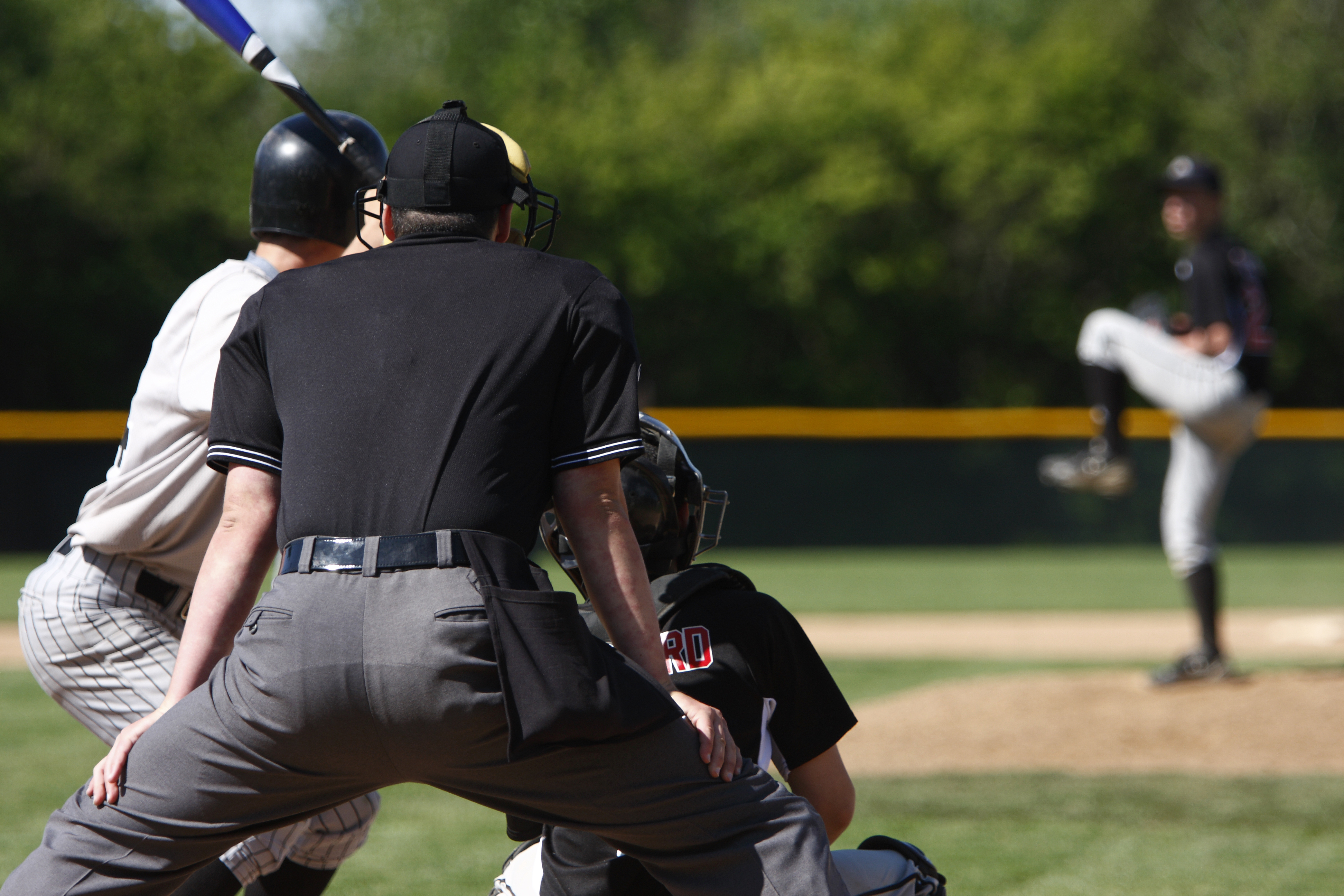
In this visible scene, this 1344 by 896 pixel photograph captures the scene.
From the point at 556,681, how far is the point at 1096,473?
5631 mm

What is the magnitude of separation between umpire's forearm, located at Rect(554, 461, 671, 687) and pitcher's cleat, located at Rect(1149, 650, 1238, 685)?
512cm

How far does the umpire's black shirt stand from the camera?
2.11 m

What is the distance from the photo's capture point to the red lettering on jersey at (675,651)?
2.48 metres

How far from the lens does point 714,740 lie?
2.15 meters

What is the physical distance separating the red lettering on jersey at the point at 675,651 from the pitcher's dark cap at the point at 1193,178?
5265 millimetres

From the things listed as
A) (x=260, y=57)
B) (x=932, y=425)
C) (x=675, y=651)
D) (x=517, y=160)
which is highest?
(x=260, y=57)

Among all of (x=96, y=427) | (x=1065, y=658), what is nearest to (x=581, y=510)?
(x=1065, y=658)

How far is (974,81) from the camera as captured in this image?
31.0 m

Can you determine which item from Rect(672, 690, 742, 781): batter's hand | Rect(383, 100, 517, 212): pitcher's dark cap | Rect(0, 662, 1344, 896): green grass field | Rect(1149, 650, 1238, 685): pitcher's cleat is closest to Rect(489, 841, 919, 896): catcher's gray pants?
Rect(672, 690, 742, 781): batter's hand

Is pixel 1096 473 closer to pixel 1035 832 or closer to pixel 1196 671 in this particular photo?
pixel 1196 671

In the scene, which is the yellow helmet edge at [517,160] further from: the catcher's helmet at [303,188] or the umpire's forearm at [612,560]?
the catcher's helmet at [303,188]

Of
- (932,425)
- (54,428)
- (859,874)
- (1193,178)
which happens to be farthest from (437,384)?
(932,425)

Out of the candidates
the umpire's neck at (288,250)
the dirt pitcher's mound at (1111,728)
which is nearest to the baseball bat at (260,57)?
the umpire's neck at (288,250)

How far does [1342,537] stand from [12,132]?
2177cm
